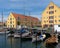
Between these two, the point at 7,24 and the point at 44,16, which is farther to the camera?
the point at 7,24

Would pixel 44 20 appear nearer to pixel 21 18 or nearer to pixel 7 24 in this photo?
pixel 21 18

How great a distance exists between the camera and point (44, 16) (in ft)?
305

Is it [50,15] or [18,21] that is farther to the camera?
[18,21]

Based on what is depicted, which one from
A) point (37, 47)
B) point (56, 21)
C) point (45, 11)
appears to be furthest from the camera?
point (45, 11)

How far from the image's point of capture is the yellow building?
88.1 metres

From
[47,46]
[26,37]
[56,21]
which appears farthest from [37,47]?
[56,21]

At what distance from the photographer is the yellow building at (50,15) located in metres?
88.1

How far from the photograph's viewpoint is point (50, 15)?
91.1 m

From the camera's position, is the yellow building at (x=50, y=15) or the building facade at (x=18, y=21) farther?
the building facade at (x=18, y=21)

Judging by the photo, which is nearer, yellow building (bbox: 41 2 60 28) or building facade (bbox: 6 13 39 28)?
yellow building (bbox: 41 2 60 28)

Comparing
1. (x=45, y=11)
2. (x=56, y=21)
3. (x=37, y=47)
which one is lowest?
(x=37, y=47)

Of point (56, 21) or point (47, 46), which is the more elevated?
point (56, 21)

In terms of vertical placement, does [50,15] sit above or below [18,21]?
above

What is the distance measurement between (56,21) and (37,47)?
53.0m
